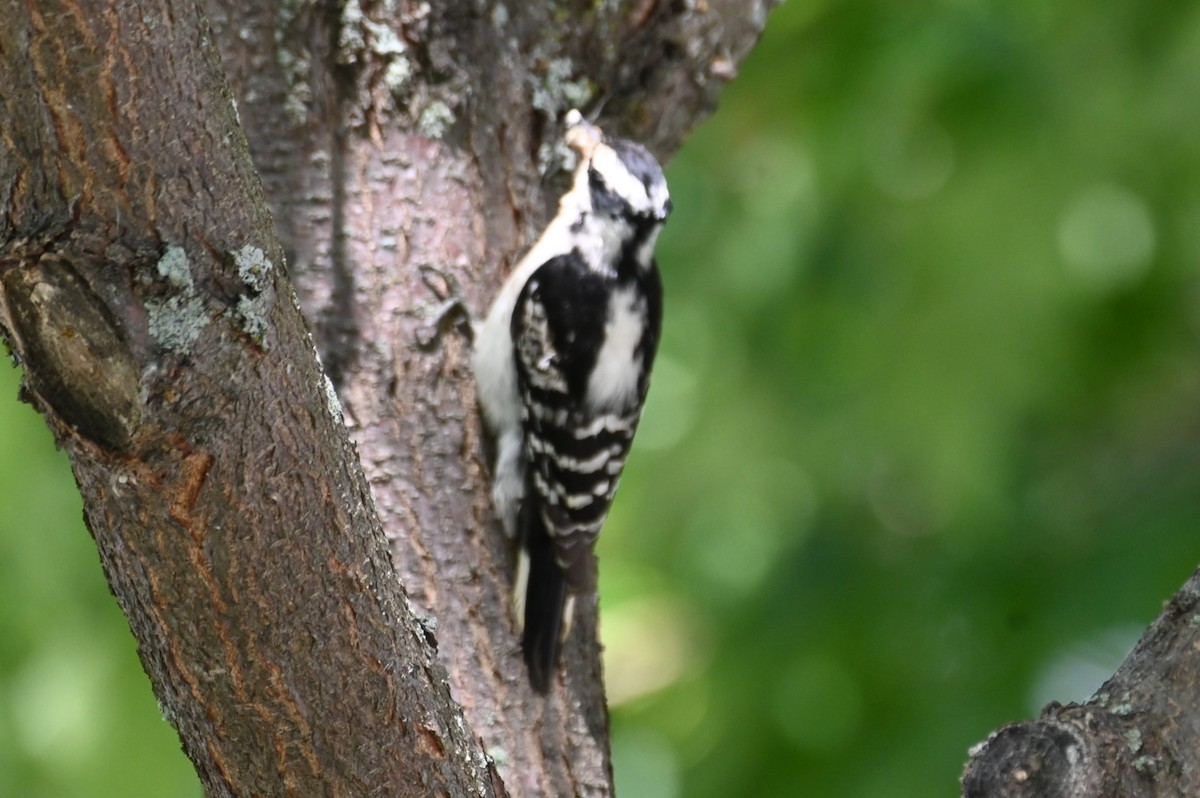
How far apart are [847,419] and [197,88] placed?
256 centimetres

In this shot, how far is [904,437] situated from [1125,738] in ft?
6.03

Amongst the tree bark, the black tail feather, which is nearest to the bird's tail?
the black tail feather

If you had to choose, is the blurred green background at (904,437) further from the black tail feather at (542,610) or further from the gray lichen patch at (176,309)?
the gray lichen patch at (176,309)

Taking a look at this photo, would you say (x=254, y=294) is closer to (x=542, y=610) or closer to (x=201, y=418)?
(x=201, y=418)

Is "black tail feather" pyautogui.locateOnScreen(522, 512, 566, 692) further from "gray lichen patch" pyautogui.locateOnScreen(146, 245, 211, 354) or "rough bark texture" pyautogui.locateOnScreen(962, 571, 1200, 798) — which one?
"gray lichen patch" pyautogui.locateOnScreen(146, 245, 211, 354)

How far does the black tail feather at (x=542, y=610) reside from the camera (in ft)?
7.70

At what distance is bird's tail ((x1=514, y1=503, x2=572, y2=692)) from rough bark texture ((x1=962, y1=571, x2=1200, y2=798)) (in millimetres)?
951

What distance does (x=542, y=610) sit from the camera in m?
2.42

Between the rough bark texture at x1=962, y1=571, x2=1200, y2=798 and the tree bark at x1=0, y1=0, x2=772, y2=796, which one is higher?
the tree bark at x1=0, y1=0, x2=772, y2=796

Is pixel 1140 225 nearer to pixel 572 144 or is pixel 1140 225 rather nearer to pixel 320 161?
pixel 572 144

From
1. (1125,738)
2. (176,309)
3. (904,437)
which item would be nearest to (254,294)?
(176,309)

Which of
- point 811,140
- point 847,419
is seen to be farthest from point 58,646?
point 811,140

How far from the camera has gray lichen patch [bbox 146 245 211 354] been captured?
1.32 meters

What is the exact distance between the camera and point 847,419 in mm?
3666
